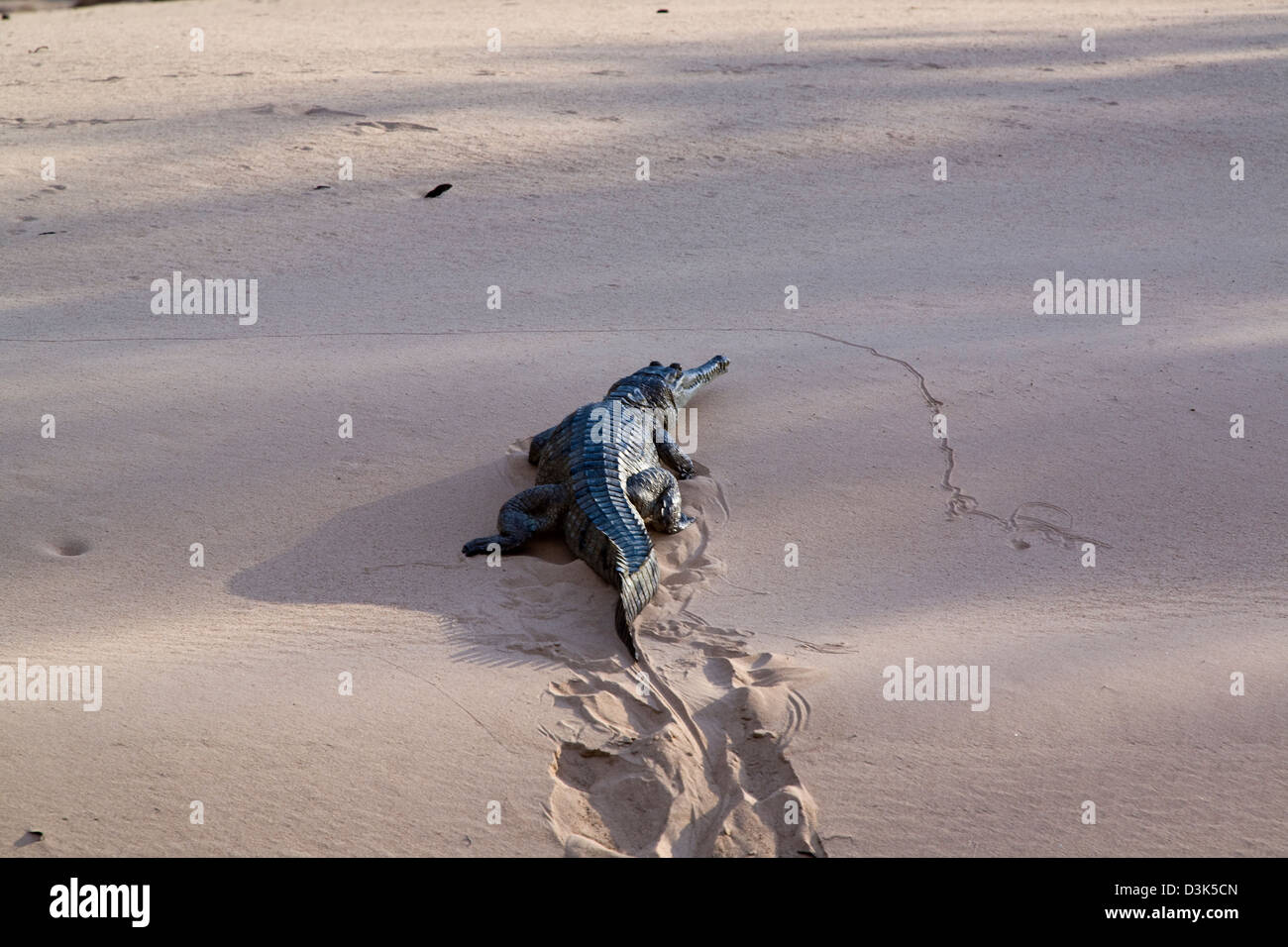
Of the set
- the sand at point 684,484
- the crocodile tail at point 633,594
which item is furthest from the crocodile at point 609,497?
the sand at point 684,484

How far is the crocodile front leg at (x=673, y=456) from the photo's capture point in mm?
5855

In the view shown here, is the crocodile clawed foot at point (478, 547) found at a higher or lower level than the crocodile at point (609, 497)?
lower

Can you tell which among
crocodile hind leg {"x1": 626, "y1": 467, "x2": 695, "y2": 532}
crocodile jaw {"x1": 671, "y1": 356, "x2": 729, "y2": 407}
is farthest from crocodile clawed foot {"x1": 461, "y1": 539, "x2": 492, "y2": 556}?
crocodile jaw {"x1": 671, "y1": 356, "x2": 729, "y2": 407}

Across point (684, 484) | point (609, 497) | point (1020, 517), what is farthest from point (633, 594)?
point (1020, 517)

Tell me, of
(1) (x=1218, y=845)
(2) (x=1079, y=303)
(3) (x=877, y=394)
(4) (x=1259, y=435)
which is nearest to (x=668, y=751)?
(1) (x=1218, y=845)

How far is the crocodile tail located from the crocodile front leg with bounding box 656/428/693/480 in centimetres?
106

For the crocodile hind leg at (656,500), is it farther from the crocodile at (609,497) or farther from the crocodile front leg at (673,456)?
the crocodile front leg at (673,456)

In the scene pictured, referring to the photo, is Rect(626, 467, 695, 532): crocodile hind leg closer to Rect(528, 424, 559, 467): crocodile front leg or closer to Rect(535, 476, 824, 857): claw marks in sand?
Rect(528, 424, 559, 467): crocodile front leg

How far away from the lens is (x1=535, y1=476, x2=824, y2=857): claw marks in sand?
362 centimetres

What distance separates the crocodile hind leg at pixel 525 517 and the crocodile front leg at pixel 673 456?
0.84m

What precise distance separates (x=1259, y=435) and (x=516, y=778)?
4.78m

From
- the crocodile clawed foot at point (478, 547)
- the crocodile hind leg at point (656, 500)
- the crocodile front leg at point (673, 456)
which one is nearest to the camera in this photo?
the crocodile clawed foot at point (478, 547)

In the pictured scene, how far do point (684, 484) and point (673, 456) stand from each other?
0.18 m

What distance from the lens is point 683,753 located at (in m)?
3.90
